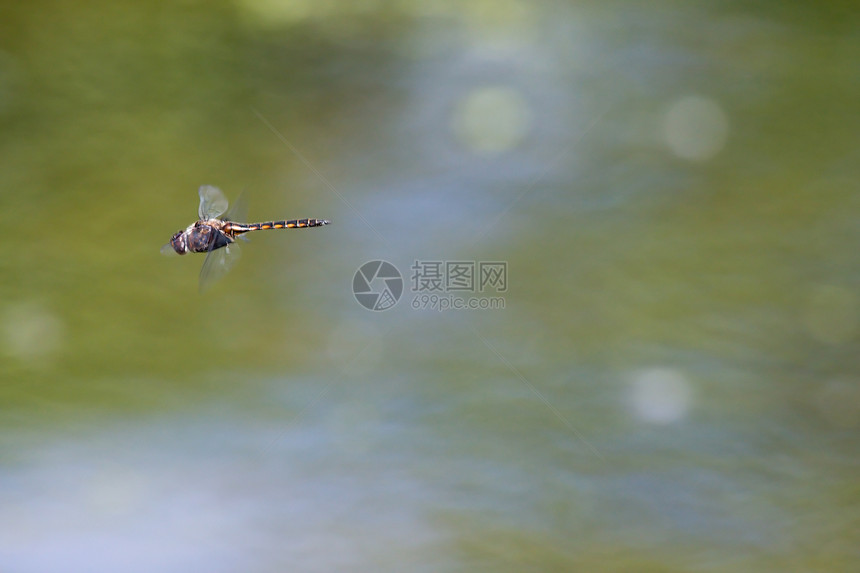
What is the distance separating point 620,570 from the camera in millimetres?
1530

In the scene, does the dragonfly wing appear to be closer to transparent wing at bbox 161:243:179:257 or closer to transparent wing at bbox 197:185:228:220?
transparent wing at bbox 197:185:228:220

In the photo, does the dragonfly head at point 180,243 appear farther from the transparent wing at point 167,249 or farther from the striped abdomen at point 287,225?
the striped abdomen at point 287,225

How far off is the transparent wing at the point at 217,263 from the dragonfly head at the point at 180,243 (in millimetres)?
79

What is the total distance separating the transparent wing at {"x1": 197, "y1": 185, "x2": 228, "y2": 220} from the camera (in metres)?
1.79

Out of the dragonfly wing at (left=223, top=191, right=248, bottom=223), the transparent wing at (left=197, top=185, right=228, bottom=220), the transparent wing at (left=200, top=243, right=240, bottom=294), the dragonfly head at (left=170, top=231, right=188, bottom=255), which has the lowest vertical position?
the transparent wing at (left=200, top=243, right=240, bottom=294)

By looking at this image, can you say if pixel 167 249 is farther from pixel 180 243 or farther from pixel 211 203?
pixel 211 203

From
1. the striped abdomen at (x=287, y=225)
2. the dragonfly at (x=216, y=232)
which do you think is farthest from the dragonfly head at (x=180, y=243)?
the striped abdomen at (x=287, y=225)

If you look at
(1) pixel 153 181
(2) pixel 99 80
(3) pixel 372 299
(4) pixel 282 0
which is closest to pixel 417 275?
(3) pixel 372 299

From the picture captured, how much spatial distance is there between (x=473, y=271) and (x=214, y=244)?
56 cm

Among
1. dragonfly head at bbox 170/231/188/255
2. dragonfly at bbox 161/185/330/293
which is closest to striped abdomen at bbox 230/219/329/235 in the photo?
dragonfly at bbox 161/185/330/293

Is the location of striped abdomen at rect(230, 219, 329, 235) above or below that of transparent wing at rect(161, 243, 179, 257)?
above

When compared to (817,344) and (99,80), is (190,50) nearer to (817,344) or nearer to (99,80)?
(99,80)

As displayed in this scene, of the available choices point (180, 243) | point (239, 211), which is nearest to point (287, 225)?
point (239, 211)

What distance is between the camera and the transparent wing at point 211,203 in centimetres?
179
